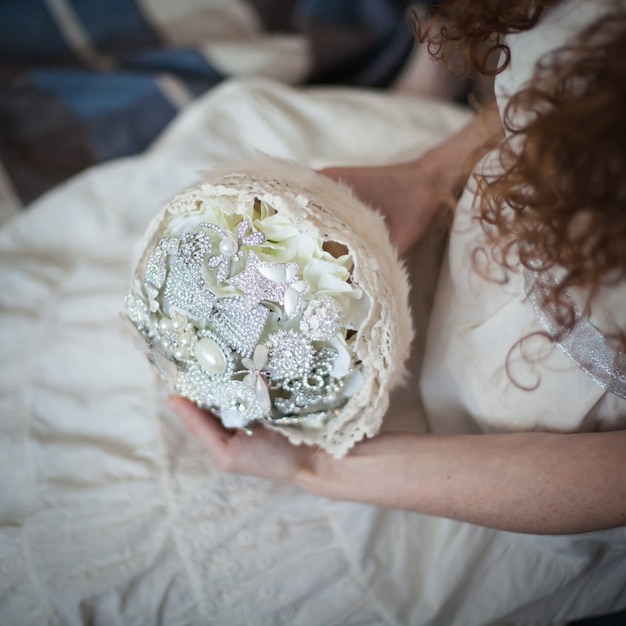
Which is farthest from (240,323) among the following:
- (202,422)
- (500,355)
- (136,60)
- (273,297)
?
(136,60)

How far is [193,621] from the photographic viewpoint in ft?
2.31

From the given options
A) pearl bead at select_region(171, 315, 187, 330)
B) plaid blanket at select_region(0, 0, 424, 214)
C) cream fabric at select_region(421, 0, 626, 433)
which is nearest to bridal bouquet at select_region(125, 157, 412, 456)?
pearl bead at select_region(171, 315, 187, 330)

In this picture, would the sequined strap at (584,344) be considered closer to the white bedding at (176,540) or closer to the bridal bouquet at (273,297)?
the bridal bouquet at (273,297)

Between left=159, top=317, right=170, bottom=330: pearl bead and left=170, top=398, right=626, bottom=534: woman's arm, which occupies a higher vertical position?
left=159, top=317, right=170, bottom=330: pearl bead

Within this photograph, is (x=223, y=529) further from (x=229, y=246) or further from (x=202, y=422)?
(x=229, y=246)

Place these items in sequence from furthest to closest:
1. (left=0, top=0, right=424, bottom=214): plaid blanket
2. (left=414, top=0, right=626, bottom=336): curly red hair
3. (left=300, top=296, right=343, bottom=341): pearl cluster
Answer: (left=0, top=0, right=424, bottom=214): plaid blanket < (left=300, top=296, right=343, bottom=341): pearl cluster < (left=414, top=0, right=626, bottom=336): curly red hair

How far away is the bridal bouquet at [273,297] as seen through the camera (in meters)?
0.55

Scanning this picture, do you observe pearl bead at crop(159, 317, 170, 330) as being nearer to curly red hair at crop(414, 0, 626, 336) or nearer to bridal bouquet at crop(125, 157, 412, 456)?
bridal bouquet at crop(125, 157, 412, 456)

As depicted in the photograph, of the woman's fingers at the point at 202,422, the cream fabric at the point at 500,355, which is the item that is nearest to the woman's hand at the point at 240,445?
the woman's fingers at the point at 202,422

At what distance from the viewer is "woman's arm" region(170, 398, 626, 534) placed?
607 millimetres

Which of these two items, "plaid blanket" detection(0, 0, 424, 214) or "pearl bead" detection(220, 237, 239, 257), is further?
"plaid blanket" detection(0, 0, 424, 214)

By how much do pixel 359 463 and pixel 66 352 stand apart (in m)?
0.46

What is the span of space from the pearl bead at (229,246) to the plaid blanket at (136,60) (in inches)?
28.3

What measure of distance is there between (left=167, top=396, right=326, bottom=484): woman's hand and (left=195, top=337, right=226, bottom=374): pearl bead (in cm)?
12
